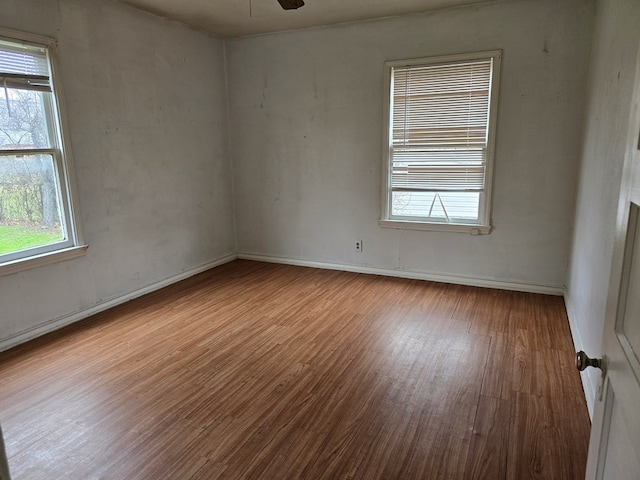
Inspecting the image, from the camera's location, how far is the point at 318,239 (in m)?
4.85

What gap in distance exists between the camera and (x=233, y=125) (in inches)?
196

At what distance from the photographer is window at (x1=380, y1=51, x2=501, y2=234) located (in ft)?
12.7

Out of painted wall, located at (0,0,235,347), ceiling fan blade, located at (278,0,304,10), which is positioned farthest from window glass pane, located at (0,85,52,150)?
ceiling fan blade, located at (278,0,304,10)

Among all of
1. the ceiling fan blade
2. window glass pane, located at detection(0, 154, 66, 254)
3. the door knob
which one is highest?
the ceiling fan blade

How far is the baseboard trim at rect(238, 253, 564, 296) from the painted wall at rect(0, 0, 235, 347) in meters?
0.76

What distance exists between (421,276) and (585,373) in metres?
2.12

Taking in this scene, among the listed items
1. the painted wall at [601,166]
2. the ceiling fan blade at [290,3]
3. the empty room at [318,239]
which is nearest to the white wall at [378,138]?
the empty room at [318,239]

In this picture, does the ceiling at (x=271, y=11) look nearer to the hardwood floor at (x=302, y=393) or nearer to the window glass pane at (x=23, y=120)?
the window glass pane at (x=23, y=120)

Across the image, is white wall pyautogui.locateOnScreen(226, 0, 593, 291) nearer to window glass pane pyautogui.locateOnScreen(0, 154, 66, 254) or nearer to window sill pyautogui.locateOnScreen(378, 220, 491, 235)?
window sill pyautogui.locateOnScreen(378, 220, 491, 235)

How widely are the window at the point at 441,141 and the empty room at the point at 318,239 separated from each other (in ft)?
0.08

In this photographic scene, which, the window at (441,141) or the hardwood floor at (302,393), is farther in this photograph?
the window at (441,141)

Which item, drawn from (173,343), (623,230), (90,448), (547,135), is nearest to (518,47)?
(547,135)

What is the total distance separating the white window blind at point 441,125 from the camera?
12.7ft

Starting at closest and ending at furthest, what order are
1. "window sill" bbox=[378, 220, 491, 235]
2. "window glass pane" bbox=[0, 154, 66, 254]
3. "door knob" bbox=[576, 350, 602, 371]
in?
"door knob" bbox=[576, 350, 602, 371] < "window glass pane" bbox=[0, 154, 66, 254] < "window sill" bbox=[378, 220, 491, 235]
